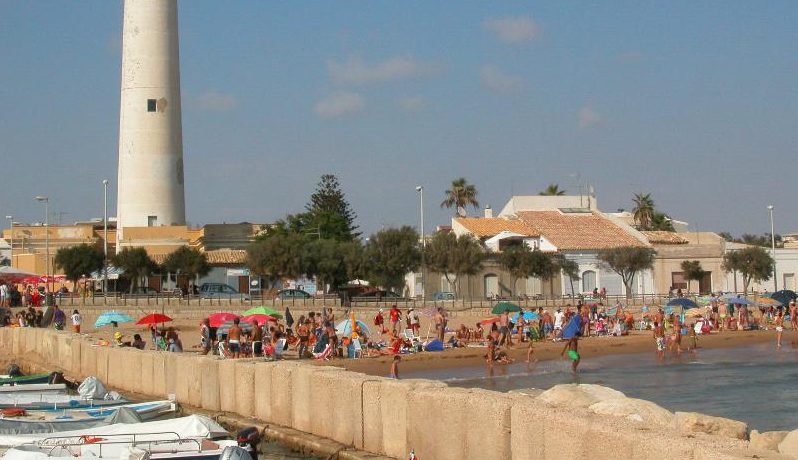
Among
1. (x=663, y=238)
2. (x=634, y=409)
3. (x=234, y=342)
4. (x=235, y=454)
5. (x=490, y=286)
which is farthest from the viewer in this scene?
(x=663, y=238)

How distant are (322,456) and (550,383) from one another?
40.4ft

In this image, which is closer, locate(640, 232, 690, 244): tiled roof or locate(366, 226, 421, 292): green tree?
locate(366, 226, 421, 292): green tree

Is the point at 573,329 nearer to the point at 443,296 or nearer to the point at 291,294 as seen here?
the point at 443,296

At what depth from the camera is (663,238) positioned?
210ft

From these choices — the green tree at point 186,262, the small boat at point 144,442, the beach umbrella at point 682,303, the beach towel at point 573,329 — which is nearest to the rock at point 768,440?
the small boat at point 144,442

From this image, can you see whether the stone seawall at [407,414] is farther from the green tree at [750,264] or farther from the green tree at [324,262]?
the green tree at [750,264]

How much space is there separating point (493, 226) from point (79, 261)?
22519 millimetres

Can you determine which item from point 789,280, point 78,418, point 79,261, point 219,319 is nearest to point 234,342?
point 219,319

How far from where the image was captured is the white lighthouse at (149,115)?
59.6 meters

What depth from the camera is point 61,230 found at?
7669 cm

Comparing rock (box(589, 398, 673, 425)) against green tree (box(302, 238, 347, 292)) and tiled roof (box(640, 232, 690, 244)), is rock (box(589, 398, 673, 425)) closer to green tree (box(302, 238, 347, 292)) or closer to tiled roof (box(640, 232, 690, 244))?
green tree (box(302, 238, 347, 292))

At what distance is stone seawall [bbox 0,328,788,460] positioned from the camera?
9125 mm

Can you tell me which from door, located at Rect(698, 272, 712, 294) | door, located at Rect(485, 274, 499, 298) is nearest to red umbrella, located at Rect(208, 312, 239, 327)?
door, located at Rect(485, 274, 499, 298)

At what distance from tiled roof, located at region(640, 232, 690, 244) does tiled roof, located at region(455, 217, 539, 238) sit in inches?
286
